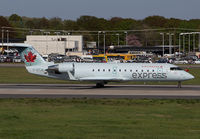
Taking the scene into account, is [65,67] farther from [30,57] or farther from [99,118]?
[99,118]

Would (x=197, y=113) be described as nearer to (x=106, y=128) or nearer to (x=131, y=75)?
(x=106, y=128)

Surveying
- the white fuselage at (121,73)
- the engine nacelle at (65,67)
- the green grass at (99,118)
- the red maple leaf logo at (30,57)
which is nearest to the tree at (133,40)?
the white fuselage at (121,73)

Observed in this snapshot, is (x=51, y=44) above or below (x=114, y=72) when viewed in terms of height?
above

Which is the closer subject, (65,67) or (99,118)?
(99,118)

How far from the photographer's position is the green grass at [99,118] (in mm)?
17531

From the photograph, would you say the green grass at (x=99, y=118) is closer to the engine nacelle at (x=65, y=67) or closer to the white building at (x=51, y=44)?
the engine nacelle at (x=65, y=67)

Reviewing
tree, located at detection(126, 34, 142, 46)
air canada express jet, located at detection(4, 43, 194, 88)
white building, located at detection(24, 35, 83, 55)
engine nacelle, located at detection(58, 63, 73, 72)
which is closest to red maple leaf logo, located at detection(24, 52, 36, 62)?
air canada express jet, located at detection(4, 43, 194, 88)

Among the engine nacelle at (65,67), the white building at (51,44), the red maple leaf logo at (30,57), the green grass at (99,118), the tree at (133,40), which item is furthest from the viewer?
the tree at (133,40)

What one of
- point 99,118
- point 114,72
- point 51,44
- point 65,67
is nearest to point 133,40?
point 51,44

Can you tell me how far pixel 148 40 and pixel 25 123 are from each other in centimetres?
16527

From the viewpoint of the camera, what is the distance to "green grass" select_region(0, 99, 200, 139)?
57.5ft

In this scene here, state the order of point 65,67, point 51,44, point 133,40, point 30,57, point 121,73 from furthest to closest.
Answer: point 133,40 → point 51,44 → point 30,57 → point 121,73 → point 65,67

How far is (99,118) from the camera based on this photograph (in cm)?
2152

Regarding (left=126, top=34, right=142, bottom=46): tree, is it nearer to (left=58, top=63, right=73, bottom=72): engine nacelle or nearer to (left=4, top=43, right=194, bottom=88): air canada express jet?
(left=4, top=43, right=194, bottom=88): air canada express jet
